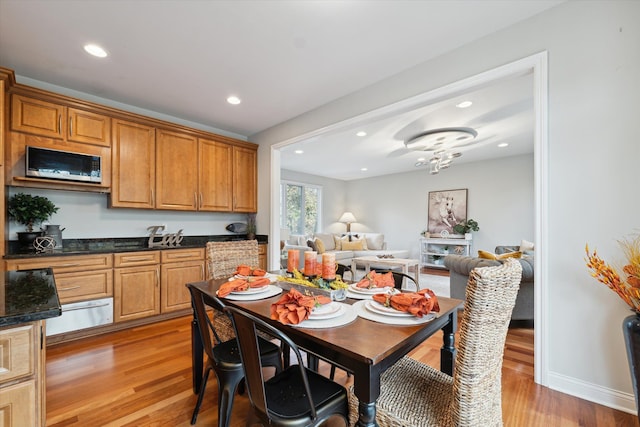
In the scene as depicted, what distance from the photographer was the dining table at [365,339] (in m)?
0.97

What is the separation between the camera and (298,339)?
46.5 inches

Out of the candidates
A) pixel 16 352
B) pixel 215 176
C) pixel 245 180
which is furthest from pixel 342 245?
pixel 16 352

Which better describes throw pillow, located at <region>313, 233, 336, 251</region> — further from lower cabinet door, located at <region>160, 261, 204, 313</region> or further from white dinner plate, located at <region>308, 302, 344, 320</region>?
white dinner plate, located at <region>308, 302, 344, 320</region>

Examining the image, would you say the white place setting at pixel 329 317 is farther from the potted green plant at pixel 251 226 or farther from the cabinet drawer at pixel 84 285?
the potted green plant at pixel 251 226

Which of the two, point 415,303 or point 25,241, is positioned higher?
point 25,241

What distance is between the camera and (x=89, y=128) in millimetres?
3057

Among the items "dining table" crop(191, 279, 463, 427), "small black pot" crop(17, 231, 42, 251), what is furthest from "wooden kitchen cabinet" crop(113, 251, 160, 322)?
"dining table" crop(191, 279, 463, 427)

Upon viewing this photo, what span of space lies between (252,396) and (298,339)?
29 centimetres

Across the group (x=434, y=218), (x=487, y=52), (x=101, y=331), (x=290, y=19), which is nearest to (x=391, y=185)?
(x=434, y=218)

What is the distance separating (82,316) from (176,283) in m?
0.90

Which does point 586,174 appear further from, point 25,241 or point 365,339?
point 25,241

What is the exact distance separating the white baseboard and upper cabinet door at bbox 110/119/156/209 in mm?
4185

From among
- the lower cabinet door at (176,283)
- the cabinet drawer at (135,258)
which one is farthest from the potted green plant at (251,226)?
the cabinet drawer at (135,258)

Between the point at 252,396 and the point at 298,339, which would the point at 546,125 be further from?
the point at 252,396
